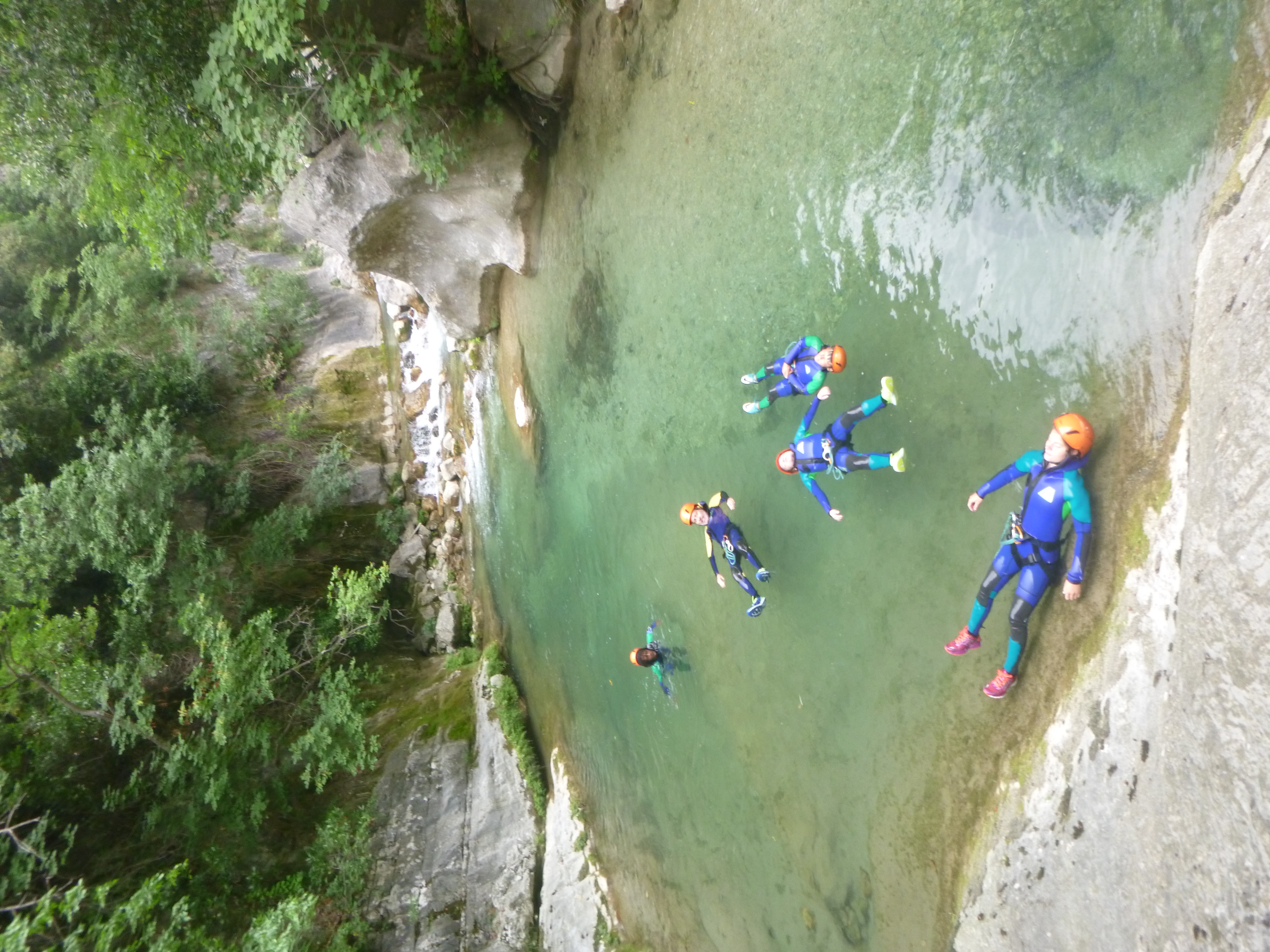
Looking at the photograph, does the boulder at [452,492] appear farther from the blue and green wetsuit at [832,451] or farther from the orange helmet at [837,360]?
the orange helmet at [837,360]

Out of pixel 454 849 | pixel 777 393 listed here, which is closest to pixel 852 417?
pixel 777 393

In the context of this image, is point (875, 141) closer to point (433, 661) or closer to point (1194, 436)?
point (1194, 436)

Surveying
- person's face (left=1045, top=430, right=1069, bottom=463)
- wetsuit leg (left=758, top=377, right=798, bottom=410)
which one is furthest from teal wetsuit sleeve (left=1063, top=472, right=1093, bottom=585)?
wetsuit leg (left=758, top=377, right=798, bottom=410)

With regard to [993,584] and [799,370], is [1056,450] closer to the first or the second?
[993,584]

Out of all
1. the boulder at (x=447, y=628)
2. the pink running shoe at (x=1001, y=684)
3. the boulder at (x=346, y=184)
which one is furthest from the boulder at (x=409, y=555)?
the pink running shoe at (x=1001, y=684)

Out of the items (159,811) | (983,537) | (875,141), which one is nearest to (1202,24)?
(875,141)

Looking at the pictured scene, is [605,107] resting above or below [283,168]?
above

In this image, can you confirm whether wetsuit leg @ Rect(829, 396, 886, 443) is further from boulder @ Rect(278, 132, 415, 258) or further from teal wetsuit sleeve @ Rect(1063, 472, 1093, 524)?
boulder @ Rect(278, 132, 415, 258)
